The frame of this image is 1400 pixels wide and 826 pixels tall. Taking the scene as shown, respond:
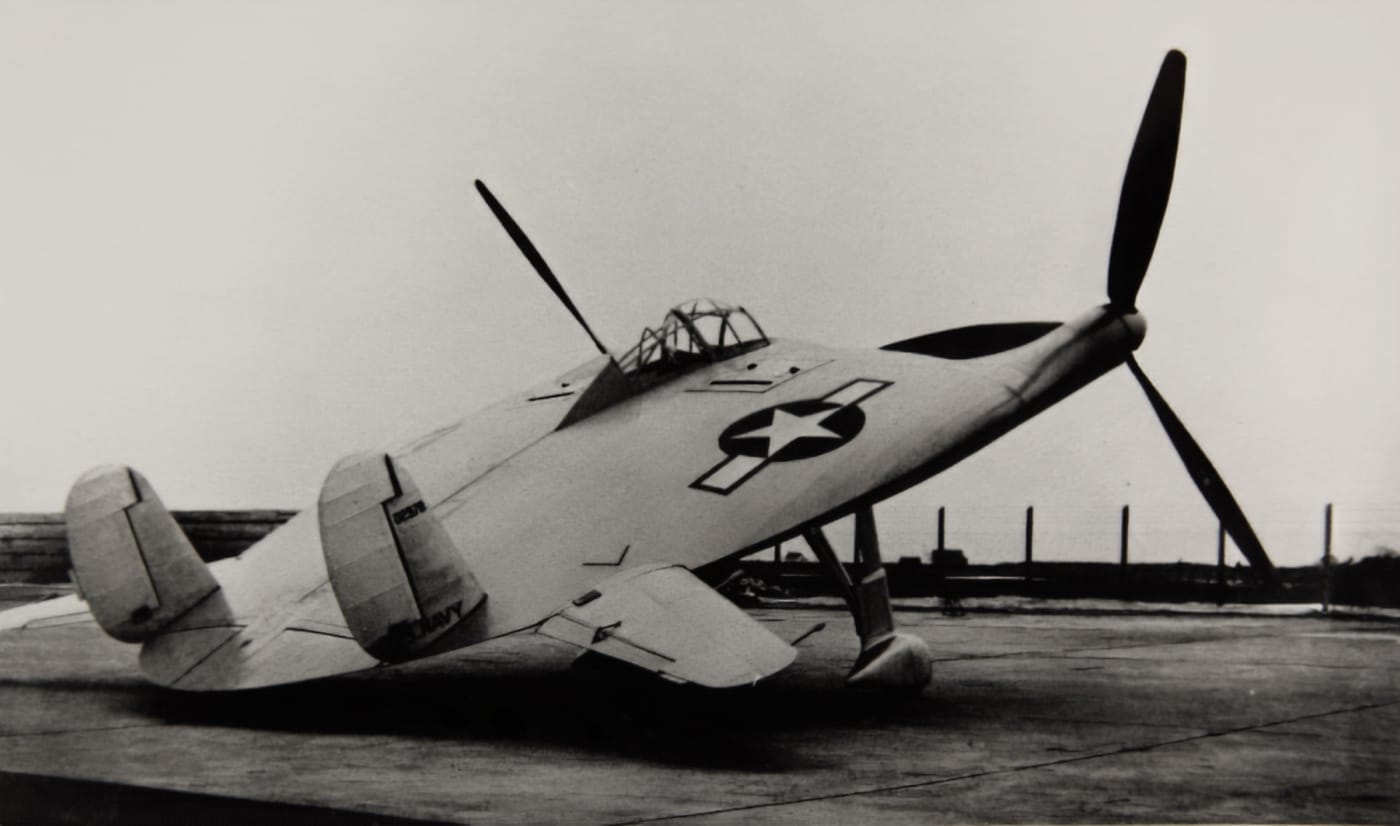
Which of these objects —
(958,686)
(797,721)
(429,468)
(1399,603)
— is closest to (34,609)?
(429,468)

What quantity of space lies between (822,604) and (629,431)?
395 inches

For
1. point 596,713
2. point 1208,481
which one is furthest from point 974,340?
point 596,713

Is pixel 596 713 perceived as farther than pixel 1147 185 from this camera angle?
No

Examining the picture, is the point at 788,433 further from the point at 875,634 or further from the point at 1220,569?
the point at 1220,569

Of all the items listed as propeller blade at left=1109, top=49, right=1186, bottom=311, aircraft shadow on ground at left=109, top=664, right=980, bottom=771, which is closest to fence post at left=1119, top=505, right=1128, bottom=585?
aircraft shadow on ground at left=109, top=664, right=980, bottom=771

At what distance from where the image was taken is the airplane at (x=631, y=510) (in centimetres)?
687

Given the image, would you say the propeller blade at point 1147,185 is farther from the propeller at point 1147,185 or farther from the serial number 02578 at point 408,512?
the serial number 02578 at point 408,512

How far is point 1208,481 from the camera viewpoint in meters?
9.79

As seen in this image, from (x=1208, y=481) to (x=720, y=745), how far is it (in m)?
4.76

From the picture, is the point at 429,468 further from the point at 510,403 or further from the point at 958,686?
the point at 958,686

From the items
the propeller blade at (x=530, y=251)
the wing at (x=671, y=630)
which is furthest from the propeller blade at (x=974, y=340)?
the wing at (x=671, y=630)

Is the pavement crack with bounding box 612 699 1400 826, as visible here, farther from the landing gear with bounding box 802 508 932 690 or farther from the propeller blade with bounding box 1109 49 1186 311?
the propeller blade with bounding box 1109 49 1186 311

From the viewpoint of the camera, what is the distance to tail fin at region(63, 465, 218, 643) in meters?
7.64

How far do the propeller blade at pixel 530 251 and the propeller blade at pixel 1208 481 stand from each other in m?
4.62
